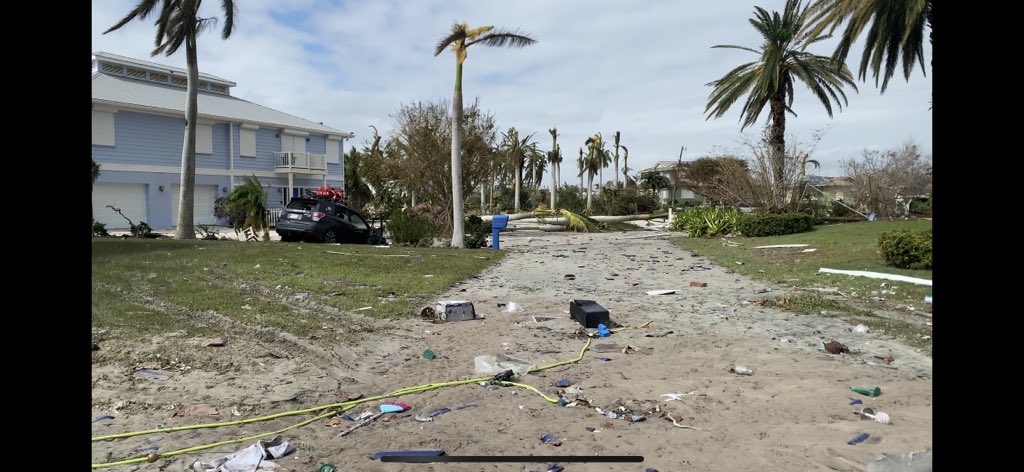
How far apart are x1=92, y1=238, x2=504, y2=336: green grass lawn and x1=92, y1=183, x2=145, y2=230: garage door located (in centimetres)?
1421

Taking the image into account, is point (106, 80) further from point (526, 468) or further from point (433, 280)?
point (526, 468)

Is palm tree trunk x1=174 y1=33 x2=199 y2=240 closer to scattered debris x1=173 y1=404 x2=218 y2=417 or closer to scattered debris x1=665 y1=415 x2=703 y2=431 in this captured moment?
scattered debris x1=173 y1=404 x2=218 y2=417

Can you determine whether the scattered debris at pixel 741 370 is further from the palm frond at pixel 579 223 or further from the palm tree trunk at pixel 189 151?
the palm frond at pixel 579 223

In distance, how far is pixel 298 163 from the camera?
34719 mm

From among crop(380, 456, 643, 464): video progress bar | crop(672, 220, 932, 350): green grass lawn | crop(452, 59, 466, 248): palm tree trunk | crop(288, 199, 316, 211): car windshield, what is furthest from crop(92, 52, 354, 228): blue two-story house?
crop(380, 456, 643, 464): video progress bar

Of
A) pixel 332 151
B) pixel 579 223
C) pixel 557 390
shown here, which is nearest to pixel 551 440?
pixel 557 390

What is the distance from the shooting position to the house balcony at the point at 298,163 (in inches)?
1347

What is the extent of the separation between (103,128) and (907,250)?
29933 mm

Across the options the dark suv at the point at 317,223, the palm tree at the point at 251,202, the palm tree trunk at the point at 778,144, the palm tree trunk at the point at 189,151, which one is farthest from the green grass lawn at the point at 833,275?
the palm tree trunk at the point at 189,151

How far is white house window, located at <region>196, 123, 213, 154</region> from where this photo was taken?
30.5m

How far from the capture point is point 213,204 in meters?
31.9
